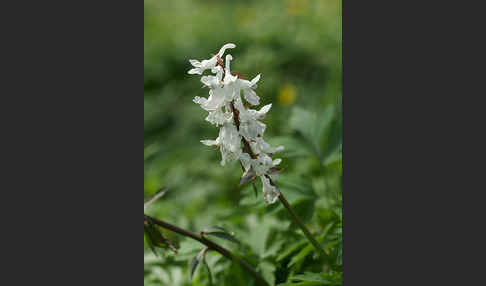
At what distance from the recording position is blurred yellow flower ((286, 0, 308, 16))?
630 cm

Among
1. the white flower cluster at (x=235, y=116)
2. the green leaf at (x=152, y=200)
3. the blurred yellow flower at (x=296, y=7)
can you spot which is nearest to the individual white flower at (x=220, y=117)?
the white flower cluster at (x=235, y=116)

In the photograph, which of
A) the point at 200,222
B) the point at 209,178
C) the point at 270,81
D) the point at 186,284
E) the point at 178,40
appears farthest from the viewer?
the point at 178,40

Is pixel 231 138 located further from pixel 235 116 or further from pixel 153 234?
pixel 153 234

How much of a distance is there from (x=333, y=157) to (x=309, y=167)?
148 centimetres

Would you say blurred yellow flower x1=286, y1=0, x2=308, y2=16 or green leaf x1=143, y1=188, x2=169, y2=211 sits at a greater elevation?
blurred yellow flower x1=286, y1=0, x2=308, y2=16

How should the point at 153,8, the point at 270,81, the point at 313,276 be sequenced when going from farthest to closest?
the point at 153,8, the point at 270,81, the point at 313,276

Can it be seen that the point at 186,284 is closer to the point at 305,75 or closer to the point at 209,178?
the point at 209,178

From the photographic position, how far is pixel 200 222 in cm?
324

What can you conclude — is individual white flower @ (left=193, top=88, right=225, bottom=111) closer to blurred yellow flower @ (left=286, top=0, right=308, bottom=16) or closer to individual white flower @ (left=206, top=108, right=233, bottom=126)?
individual white flower @ (left=206, top=108, right=233, bottom=126)

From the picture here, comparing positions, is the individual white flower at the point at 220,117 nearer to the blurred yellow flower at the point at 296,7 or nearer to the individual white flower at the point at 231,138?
the individual white flower at the point at 231,138

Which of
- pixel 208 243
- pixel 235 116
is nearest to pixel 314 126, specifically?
pixel 208 243

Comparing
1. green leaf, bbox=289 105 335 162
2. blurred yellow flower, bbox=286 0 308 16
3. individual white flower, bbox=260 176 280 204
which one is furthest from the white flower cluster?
blurred yellow flower, bbox=286 0 308 16

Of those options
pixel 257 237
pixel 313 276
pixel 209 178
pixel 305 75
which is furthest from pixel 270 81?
pixel 313 276

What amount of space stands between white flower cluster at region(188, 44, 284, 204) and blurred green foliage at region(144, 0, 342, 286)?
0.55 meters
